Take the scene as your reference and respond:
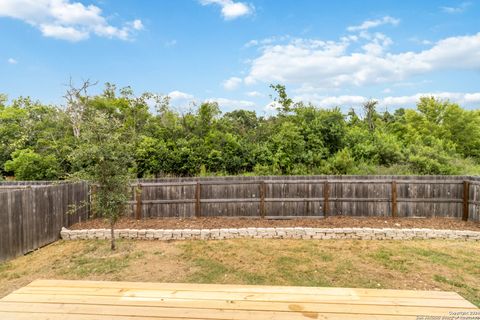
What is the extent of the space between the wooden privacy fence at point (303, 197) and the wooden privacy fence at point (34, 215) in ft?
6.40

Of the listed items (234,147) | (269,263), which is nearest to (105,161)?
(269,263)

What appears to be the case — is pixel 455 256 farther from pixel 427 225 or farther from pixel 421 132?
pixel 421 132

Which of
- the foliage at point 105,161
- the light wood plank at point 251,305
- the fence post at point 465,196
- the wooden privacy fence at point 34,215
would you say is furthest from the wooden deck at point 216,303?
the fence post at point 465,196

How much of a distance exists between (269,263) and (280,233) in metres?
2.23

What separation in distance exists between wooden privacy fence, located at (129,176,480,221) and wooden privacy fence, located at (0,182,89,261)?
1951 millimetres

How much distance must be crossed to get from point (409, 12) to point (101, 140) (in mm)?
11905

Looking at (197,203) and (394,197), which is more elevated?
(394,197)

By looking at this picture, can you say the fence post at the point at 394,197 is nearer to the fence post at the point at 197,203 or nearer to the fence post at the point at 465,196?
the fence post at the point at 465,196

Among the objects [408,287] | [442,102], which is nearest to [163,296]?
[408,287]

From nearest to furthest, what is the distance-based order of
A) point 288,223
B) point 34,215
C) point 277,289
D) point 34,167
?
point 277,289, point 34,215, point 288,223, point 34,167

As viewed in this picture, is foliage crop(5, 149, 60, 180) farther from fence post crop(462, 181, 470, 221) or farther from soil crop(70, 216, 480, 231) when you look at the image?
fence post crop(462, 181, 470, 221)

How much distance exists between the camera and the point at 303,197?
34.9 ft

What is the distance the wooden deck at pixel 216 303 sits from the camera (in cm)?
229

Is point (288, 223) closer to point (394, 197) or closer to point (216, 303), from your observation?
point (394, 197)
